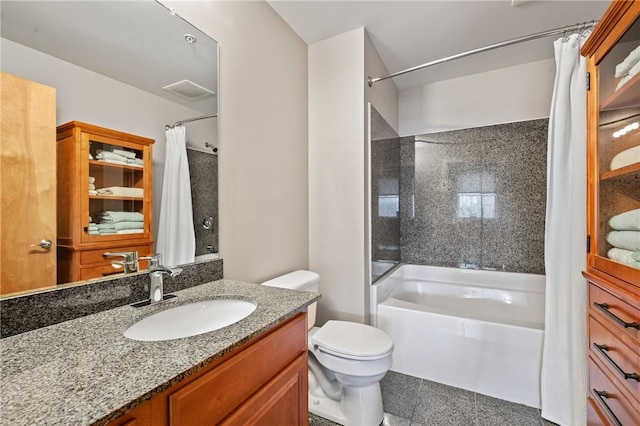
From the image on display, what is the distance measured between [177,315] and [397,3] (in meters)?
2.19

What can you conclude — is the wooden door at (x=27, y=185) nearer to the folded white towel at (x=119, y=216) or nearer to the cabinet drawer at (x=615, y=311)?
the folded white towel at (x=119, y=216)

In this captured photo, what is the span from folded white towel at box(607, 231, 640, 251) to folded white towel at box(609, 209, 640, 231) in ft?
0.06

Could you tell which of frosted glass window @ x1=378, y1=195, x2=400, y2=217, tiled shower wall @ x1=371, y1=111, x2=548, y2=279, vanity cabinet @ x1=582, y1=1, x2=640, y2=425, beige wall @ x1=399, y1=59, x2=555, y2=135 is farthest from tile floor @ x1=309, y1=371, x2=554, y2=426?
beige wall @ x1=399, y1=59, x2=555, y2=135

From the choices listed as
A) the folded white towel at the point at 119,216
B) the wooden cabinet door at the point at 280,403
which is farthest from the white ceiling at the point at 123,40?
the wooden cabinet door at the point at 280,403

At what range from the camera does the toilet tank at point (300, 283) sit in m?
1.69

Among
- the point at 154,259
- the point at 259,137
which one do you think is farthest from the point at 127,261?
the point at 259,137

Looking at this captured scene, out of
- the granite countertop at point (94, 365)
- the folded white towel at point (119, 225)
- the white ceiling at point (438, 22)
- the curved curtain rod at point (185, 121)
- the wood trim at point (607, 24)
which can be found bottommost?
the granite countertop at point (94, 365)

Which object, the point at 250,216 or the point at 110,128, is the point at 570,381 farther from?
the point at 110,128

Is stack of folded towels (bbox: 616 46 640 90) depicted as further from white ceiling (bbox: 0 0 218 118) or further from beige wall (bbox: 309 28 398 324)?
white ceiling (bbox: 0 0 218 118)

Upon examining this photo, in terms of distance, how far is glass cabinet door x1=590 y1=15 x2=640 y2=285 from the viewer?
1106mm

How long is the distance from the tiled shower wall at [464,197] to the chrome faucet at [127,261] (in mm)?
1631

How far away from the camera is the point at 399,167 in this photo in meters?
3.08

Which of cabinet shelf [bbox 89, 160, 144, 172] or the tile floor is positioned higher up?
cabinet shelf [bbox 89, 160, 144, 172]

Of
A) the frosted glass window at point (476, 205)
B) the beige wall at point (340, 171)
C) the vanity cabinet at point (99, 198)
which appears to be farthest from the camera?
the frosted glass window at point (476, 205)
